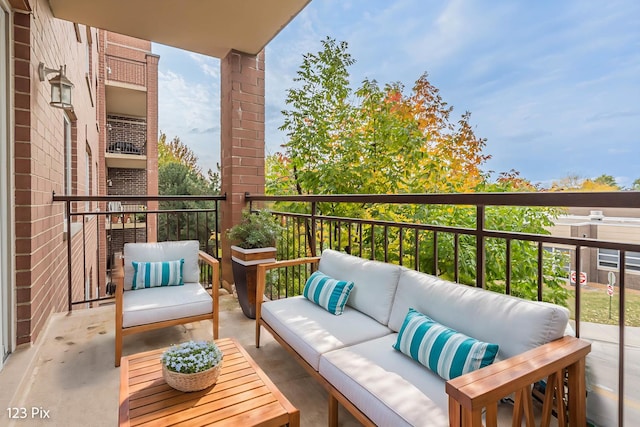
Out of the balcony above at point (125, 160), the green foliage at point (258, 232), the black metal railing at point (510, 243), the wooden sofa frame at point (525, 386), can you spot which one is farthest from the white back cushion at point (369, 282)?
the balcony above at point (125, 160)

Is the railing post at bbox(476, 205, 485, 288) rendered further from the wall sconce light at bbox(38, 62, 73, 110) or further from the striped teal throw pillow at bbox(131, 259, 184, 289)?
the wall sconce light at bbox(38, 62, 73, 110)

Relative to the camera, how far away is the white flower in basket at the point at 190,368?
1287 mm

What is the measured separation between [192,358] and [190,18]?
9.58 feet

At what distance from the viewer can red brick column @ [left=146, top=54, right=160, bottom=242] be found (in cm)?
1043

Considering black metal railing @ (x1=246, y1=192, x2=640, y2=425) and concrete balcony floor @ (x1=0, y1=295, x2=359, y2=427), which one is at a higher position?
black metal railing @ (x1=246, y1=192, x2=640, y2=425)

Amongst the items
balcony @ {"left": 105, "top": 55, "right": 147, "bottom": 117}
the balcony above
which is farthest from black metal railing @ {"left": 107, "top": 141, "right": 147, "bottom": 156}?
balcony @ {"left": 105, "top": 55, "right": 147, "bottom": 117}

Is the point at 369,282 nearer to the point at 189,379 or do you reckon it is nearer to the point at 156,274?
the point at 189,379

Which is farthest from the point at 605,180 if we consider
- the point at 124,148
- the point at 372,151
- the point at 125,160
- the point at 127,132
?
the point at 127,132

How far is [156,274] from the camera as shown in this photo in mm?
2688

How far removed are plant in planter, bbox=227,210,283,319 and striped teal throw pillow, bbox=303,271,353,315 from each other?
0.82 m

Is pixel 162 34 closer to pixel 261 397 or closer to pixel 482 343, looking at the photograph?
pixel 261 397

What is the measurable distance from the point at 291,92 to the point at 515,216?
9.72ft

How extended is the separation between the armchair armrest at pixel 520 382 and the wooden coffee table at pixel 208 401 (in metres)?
0.60

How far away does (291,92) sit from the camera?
172 inches
